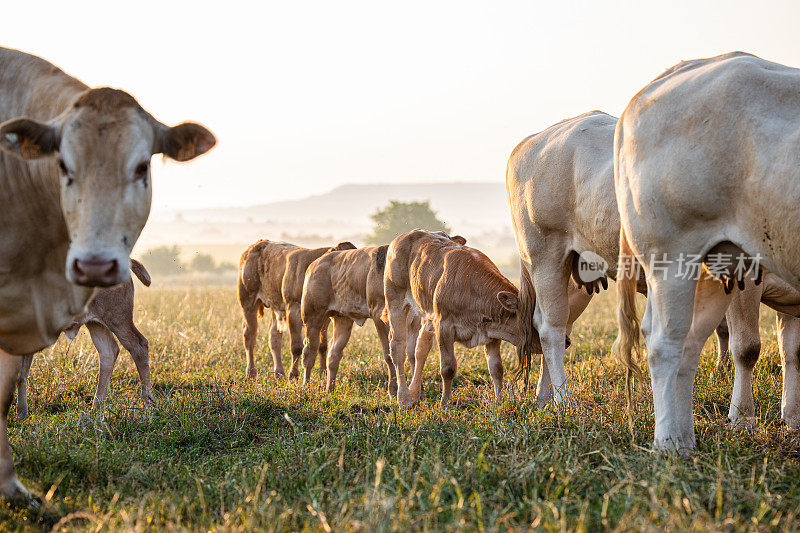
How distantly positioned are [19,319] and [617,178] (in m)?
3.84

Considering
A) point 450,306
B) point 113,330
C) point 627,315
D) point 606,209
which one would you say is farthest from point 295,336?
point 627,315

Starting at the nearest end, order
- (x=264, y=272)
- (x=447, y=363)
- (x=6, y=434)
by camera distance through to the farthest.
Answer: (x=6, y=434), (x=447, y=363), (x=264, y=272)

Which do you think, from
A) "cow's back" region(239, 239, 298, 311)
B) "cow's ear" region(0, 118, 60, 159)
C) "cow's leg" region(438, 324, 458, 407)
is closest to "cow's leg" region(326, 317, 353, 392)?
"cow's back" region(239, 239, 298, 311)

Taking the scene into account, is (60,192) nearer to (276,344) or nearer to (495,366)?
(495,366)

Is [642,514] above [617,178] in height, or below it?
below

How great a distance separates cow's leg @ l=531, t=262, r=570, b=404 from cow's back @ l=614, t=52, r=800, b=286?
1.73 metres

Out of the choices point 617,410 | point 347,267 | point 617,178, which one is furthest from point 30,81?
point 347,267

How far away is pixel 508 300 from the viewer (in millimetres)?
7262

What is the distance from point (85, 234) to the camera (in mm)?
3586

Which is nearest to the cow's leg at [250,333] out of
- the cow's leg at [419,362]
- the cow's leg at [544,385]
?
the cow's leg at [419,362]

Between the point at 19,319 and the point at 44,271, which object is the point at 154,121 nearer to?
the point at 44,271

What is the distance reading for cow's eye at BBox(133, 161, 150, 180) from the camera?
3813mm

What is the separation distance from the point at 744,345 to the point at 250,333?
237 inches

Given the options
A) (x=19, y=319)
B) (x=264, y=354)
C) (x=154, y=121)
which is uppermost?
(x=154, y=121)
